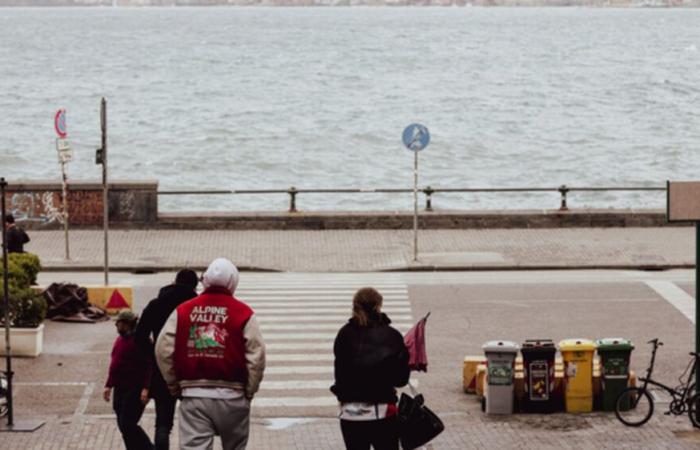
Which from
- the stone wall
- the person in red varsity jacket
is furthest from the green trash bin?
the stone wall

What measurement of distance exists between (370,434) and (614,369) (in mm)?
5673

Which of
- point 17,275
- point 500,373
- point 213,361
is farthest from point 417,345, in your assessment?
point 17,275

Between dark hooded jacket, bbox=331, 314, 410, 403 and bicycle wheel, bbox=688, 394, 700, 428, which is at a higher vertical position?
dark hooded jacket, bbox=331, 314, 410, 403

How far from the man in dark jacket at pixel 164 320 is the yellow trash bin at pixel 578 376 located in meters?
4.98

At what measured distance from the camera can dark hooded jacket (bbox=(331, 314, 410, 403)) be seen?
1111 centimetres

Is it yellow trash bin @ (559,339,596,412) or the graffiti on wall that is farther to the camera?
the graffiti on wall

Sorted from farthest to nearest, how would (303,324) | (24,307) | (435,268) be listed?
(435,268) < (303,324) < (24,307)

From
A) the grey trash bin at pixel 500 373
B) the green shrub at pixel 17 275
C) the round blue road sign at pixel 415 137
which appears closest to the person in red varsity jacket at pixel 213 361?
the grey trash bin at pixel 500 373

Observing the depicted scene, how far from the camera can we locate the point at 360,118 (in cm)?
9362

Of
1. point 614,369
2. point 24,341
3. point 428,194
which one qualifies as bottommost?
point 24,341

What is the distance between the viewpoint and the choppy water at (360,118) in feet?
230

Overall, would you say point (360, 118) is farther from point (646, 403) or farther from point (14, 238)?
point (646, 403)

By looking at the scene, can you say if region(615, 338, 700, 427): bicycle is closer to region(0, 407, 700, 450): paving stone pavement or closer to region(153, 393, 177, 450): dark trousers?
region(0, 407, 700, 450): paving stone pavement

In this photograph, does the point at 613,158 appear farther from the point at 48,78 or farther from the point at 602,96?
the point at 48,78
